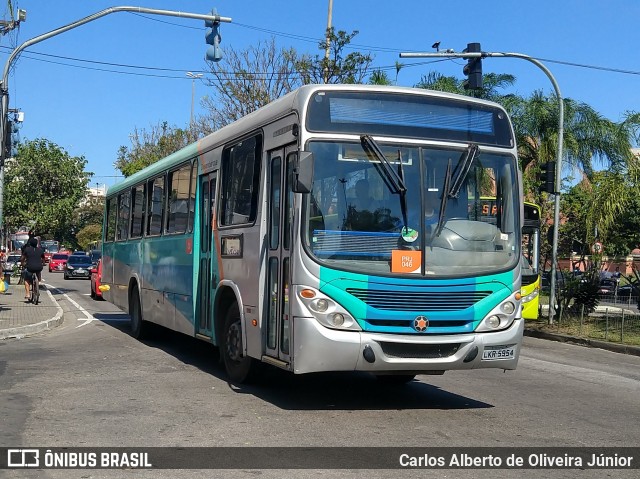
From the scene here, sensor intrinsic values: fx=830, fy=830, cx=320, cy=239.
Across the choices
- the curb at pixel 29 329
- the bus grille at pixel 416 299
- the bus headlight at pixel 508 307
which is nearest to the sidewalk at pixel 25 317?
Answer: the curb at pixel 29 329

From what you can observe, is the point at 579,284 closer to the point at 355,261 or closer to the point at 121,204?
the point at 121,204

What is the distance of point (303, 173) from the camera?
8.01 metres

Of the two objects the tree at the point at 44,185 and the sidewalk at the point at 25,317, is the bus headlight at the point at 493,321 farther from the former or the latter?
the tree at the point at 44,185

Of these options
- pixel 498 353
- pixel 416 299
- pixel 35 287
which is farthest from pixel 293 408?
pixel 35 287

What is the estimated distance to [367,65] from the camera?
3145 centimetres

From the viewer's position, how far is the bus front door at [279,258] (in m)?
8.53

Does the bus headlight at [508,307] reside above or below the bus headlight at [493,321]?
above

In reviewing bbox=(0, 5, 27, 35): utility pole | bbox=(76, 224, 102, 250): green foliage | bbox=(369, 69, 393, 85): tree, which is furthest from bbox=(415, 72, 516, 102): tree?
bbox=(76, 224, 102, 250): green foliage

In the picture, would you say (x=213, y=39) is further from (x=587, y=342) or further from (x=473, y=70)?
(x=587, y=342)

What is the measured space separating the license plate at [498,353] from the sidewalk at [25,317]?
10512 mm

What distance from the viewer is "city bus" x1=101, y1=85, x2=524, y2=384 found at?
8.15 m

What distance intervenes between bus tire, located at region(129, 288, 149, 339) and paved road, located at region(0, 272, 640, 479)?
5.90 ft

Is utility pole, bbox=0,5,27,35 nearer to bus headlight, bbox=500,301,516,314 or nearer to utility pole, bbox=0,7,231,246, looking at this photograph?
utility pole, bbox=0,7,231,246

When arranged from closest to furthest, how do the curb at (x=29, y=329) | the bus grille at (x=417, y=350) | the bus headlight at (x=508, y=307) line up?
1. the bus grille at (x=417, y=350)
2. the bus headlight at (x=508, y=307)
3. the curb at (x=29, y=329)
